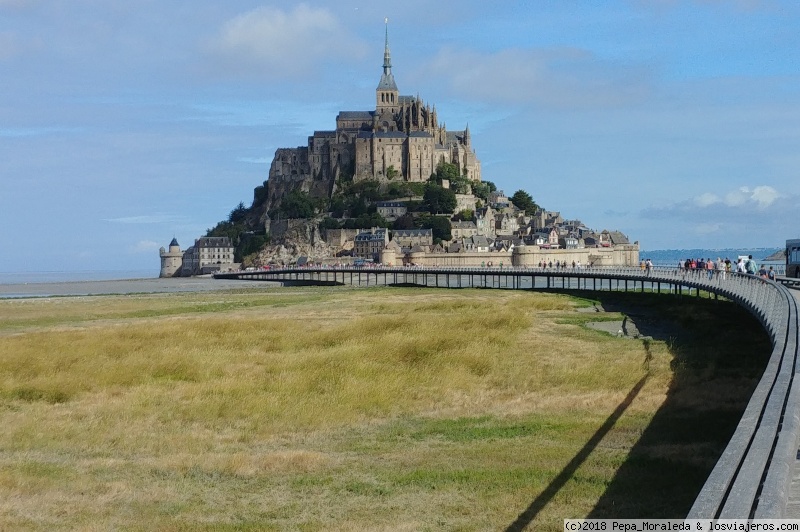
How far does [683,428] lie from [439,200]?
14658 cm

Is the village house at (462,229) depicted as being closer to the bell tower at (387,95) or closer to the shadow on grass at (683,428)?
the bell tower at (387,95)

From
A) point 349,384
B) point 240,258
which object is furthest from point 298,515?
point 240,258

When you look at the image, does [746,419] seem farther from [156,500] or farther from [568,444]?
[156,500]

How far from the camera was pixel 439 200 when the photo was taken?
6496 inches

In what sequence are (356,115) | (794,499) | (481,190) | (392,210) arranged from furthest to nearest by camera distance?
(356,115) < (481,190) < (392,210) < (794,499)

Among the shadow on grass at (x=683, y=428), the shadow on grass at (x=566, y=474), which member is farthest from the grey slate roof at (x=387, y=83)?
the shadow on grass at (x=566, y=474)

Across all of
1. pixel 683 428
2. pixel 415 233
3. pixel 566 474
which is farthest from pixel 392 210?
pixel 566 474

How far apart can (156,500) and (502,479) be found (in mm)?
5737

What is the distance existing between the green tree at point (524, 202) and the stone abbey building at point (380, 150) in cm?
892

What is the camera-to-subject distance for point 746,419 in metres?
10.6

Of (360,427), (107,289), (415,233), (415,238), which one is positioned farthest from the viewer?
(415,233)

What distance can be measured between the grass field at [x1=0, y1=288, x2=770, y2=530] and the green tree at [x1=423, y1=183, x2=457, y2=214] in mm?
127875

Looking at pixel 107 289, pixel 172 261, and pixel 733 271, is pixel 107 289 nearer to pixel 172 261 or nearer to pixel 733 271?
pixel 172 261

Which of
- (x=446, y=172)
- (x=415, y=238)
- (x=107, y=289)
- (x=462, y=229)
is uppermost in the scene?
(x=446, y=172)
